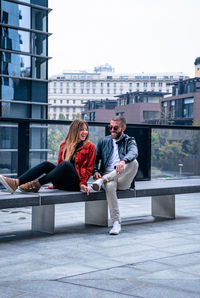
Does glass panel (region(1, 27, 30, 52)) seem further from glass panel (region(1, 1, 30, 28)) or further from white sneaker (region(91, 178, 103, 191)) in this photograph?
white sneaker (region(91, 178, 103, 191))

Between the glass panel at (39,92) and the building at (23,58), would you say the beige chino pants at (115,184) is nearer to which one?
the building at (23,58)

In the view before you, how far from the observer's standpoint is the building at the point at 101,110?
473 ft

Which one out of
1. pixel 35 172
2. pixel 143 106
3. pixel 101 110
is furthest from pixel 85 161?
pixel 101 110

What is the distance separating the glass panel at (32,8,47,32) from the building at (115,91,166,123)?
10568 centimetres

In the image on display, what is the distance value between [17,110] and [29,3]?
4.25 m

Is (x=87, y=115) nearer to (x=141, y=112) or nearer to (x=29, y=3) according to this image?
(x=141, y=112)

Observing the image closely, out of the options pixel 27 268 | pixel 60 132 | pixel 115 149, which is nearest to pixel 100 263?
pixel 27 268

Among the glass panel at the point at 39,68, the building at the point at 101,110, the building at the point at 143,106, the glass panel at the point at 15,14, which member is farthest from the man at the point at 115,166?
the building at the point at 101,110

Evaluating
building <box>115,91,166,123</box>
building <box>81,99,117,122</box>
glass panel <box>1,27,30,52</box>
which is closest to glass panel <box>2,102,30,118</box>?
glass panel <box>1,27,30,52</box>

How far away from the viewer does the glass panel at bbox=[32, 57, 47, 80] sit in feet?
68.5

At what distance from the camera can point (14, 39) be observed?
19.5 m

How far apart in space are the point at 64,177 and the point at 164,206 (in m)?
2.18

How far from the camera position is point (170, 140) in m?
10.0

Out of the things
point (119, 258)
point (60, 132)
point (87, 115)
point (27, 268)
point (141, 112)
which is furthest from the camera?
point (87, 115)
